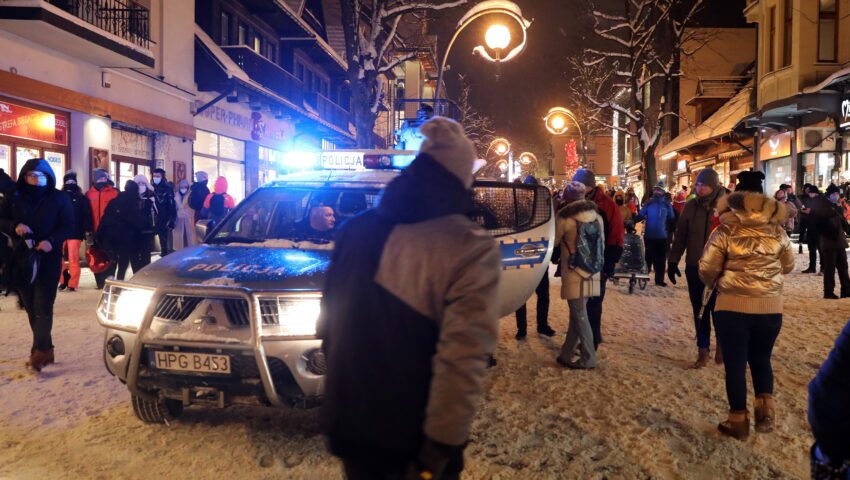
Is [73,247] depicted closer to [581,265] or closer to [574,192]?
[574,192]

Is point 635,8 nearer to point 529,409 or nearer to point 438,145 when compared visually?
point 529,409

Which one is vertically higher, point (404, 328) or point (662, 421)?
point (404, 328)

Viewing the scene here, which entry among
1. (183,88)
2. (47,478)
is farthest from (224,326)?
(183,88)

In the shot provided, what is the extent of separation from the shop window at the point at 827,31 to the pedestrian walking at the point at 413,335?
967 inches

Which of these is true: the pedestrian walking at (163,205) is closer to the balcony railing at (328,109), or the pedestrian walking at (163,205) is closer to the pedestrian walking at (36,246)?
the pedestrian walking at (36,246)

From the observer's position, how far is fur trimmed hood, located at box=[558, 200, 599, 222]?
609 centimetres

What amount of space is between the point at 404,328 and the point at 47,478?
9.32 feet

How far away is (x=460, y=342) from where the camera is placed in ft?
6.24

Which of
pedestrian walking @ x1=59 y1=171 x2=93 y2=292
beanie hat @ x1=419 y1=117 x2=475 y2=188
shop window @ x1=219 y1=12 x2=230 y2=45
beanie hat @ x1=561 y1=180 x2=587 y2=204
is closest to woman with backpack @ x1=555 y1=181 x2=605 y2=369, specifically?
beanie hat @ x1=561 y1=180 x2=587 y2=204

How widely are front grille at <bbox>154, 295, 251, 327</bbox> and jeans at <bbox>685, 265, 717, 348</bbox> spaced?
424 centimetres

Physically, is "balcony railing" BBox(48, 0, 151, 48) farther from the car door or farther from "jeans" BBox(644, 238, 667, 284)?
"jeans" BBox(644, 238, 667, 284)

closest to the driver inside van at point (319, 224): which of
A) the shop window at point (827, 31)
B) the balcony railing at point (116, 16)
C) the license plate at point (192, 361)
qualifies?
the license plate at point (192, 361)

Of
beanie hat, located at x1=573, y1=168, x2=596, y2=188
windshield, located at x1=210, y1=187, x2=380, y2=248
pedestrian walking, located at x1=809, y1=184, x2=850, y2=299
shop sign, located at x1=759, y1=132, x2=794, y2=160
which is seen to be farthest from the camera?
shop sign, located at x1=759, y1=132, x2=794, y2=160

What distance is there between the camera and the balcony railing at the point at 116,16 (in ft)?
46.1
